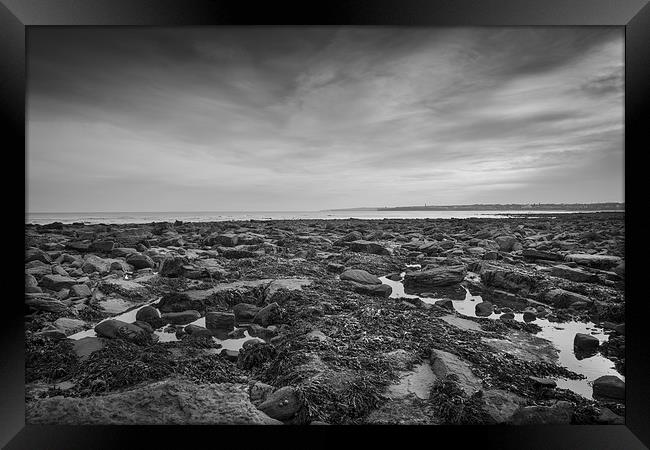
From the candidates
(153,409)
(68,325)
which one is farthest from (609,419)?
(68,325)

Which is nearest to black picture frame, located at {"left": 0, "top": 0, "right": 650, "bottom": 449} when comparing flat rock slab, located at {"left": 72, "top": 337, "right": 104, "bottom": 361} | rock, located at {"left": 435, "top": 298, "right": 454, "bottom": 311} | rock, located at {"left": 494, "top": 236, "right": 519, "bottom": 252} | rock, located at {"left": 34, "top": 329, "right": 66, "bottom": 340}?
rock, located at {"left": 34, "top": 329, "right": 66, "bottom": 340}

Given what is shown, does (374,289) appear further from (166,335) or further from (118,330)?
(118,330)

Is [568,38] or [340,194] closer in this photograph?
[568,38]

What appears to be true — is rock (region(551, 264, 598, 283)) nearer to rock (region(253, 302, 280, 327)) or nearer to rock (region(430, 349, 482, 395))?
rock (region(430, 349, 482, 395))

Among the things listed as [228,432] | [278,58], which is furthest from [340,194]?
[228,432]

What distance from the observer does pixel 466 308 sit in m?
2.01

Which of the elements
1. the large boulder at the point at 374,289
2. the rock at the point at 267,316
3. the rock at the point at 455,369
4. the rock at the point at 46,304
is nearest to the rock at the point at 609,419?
the rock at the point at 455,369

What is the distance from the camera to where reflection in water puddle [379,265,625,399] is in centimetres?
173

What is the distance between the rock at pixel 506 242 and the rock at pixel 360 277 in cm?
93

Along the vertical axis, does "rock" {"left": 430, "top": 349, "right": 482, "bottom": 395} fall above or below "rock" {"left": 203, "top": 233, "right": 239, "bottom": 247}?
below

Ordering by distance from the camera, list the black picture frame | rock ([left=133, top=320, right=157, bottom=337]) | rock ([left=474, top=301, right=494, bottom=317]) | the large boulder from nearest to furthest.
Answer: the black picture frame → rock ([left=133, top=320, right=157, bottom=337]) → rock ([left=474, top=301, right=494, bottom=317]) → the large boulder

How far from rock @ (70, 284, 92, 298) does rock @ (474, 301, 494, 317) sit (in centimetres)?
273
